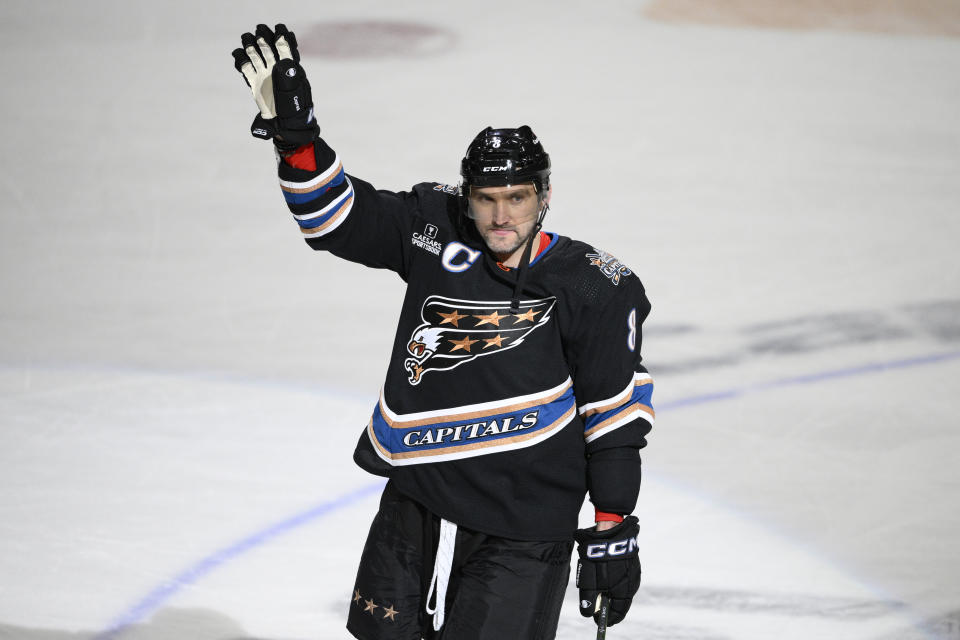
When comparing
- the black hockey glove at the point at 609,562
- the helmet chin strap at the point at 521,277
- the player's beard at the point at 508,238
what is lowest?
the black hockey glove at the point at 609,562

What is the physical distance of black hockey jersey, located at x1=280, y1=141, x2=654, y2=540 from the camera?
2414mm

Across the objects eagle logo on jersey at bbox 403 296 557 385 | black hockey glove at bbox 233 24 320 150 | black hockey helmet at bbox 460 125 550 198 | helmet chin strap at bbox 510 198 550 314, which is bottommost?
eagle logo on jersey at bbox 403 296 557 385

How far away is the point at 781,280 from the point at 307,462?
2.62 m

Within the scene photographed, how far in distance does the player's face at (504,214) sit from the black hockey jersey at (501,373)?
65 mm

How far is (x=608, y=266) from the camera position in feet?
8.05

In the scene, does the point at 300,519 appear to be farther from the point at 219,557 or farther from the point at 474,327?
the point at 474,327

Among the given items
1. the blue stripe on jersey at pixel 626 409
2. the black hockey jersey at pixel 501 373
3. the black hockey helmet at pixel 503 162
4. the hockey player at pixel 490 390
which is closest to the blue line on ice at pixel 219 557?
the hockey player at pixel 490 390

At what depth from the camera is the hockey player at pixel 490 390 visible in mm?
2404

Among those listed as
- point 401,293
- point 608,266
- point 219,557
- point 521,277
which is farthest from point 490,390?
point 401,293

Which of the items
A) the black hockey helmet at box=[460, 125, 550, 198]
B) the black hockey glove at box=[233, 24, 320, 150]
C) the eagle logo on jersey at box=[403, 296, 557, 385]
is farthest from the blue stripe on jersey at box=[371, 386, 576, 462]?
the black hockey glove at box=[233, 24, 320, 150]

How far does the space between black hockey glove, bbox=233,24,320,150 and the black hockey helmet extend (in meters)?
0.31

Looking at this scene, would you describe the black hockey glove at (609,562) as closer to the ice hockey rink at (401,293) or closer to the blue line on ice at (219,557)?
the ice hockey rink at (401,293)

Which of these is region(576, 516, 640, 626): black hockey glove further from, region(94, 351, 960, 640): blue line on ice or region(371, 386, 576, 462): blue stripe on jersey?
region(94, 351, 960, 640): blue line on ice

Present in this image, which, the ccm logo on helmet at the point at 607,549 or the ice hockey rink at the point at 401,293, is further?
the ice hockey rink at the point at 401,293
